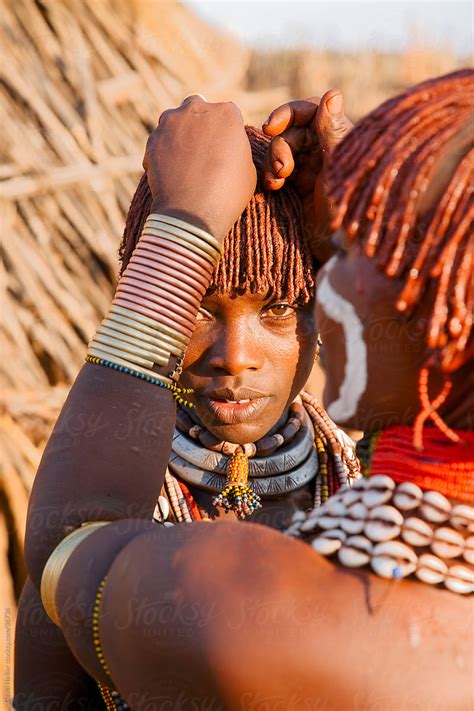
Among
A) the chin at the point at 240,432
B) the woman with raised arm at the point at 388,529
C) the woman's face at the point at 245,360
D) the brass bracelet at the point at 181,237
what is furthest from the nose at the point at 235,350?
the woman with raised arm at the point at 388,529

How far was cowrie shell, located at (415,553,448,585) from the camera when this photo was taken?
1625 millimetres

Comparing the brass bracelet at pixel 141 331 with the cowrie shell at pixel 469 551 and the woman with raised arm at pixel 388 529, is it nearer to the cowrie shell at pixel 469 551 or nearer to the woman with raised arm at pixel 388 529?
the woman with raised arm at pixel 388 529

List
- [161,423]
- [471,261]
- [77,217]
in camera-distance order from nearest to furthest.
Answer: [471,261] → [161,423] → [77,217]

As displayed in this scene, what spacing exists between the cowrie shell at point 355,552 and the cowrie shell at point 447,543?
0.35 ft

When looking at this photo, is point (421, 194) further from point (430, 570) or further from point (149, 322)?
point (149, 322)

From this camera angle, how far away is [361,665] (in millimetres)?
1596

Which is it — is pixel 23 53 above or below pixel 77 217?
above

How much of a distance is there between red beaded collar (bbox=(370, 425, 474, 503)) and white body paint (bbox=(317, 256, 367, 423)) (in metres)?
0.09

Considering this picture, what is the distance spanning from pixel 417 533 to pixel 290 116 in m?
1.18

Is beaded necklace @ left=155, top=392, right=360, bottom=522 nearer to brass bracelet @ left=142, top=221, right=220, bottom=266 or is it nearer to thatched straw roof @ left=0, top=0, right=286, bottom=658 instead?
brass bracelet @ left=142, top=221, right=220, bottom=266

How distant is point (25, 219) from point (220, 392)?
12.6 feet

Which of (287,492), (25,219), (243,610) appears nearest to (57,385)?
(25,219)

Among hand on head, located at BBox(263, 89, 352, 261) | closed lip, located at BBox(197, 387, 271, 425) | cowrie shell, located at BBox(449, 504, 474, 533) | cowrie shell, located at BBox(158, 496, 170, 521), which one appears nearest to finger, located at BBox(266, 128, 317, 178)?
hand on head, located at BBox(263, 89, 352, 261)

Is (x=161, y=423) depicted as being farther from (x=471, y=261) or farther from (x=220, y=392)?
(x=471, y=261)
